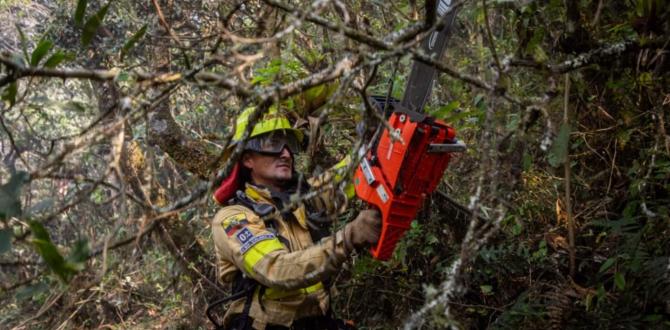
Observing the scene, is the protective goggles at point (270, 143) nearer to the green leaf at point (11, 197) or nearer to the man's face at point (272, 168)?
the man's face at point (272, 168)

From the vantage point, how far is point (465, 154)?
359cm

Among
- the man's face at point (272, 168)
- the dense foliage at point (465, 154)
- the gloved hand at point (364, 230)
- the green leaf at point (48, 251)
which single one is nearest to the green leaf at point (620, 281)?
the dense foliage at point (465, 154)

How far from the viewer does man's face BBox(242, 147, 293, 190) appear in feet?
11.4

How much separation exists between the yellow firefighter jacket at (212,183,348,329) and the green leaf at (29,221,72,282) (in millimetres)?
1364

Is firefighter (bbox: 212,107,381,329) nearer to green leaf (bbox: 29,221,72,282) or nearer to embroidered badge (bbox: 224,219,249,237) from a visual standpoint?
embroidered badge (bbox: 224,219,249,237)

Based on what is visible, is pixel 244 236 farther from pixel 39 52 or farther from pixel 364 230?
pixel 39 52

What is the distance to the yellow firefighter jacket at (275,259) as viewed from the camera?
2816 mm

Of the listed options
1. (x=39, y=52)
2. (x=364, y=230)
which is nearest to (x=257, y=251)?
(x=364, y=230)

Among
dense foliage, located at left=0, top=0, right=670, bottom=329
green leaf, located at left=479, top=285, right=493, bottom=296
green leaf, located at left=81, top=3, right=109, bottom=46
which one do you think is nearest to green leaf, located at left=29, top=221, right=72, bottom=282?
dense foliage, located at left=0, top=0, right=670, bottom=329

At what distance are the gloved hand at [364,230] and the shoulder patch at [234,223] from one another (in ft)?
1.99

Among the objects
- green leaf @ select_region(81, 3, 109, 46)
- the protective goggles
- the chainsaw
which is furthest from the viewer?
the protective goggles

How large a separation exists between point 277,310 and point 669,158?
1.93 meters

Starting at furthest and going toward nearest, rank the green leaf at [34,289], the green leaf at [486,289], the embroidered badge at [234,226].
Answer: the green leaf at [486,289] → the embroidered badge at [234,226] → the green leaf at [34,289]

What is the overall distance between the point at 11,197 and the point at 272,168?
2062mm
